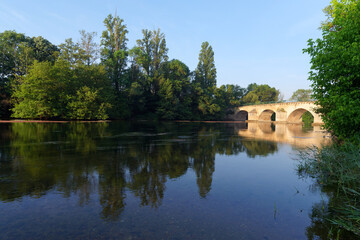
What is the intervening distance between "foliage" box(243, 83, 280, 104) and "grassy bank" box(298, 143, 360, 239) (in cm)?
10416

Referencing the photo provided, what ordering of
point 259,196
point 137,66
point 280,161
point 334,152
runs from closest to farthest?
point 259,196 → point 334,152 → point 280,161 → point 137,66

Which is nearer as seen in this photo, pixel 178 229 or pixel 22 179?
pixel 178 229

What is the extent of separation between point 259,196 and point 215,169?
3.39 m

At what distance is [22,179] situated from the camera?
7523 mm

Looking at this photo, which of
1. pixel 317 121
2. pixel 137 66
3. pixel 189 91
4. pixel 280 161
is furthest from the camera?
pixel 189 91

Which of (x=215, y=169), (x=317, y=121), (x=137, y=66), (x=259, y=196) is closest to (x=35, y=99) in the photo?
(x=137, y=66)

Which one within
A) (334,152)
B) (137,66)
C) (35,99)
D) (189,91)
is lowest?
(334,152)

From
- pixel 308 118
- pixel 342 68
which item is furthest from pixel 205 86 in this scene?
pixel 342 68

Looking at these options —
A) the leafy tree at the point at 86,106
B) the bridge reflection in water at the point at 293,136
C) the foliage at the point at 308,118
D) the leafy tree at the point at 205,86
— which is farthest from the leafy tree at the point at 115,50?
the foliage at the point at 308,118

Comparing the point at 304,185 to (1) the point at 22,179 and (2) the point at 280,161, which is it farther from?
(1) the point at 22,179

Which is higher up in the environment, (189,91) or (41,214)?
(189,91)

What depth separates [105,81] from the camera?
179 ft

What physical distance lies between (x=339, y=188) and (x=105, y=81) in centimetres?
5495

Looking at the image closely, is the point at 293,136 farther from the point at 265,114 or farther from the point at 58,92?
the point at 265,114
